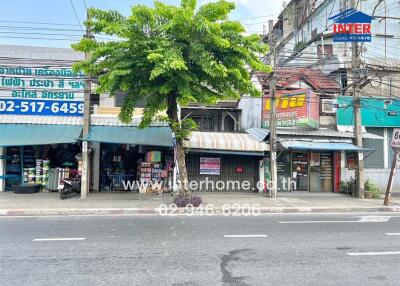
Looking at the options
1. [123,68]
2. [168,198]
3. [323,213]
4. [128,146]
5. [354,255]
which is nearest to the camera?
[354,255]

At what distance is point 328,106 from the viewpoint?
1889 centimetres

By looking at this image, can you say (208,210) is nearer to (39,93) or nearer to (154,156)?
(154,156)

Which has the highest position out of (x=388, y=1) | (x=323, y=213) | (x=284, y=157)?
(x=388, y=1)

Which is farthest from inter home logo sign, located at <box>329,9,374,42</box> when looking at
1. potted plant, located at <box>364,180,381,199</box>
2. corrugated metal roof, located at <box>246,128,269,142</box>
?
potted plant, located at <box>364,180,381,199</box>

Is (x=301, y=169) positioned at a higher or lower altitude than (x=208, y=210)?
higher

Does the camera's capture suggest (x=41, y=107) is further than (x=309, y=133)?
No

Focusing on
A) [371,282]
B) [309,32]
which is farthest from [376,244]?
[309,32]

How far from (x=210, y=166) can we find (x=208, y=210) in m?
5.62

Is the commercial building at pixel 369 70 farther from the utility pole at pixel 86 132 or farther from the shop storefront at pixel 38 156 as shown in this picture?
the shop storefront at pixel 38 156

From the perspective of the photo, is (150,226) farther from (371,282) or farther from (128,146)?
(128,146)

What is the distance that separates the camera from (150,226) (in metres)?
9.50

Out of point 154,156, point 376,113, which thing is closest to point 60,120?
point 154,156

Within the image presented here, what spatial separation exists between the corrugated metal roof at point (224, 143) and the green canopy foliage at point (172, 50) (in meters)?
4.12

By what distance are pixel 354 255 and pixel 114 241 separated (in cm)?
489
